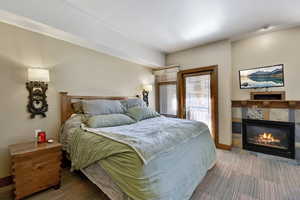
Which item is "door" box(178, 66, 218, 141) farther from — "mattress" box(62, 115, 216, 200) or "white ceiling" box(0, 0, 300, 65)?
"mattress" box(62, 115, 216, 200)

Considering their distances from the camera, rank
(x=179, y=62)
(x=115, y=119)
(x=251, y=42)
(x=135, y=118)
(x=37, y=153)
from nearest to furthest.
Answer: (x=37, y=153)
(x=115, y=119)
(x=135, y=118)
(x=251, y=42)
(x=179, y=62)

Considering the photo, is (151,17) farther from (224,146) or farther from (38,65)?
(224,146)

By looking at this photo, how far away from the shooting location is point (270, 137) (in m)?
2.85

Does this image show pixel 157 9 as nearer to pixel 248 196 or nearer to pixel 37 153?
pixel 37 153

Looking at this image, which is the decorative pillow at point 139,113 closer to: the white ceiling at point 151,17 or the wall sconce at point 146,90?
the wall sconce at point 146,90

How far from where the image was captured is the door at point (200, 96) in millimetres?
3406

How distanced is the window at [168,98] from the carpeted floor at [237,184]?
6.80 feet

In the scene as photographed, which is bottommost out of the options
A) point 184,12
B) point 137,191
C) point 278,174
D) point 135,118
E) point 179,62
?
point 278,174

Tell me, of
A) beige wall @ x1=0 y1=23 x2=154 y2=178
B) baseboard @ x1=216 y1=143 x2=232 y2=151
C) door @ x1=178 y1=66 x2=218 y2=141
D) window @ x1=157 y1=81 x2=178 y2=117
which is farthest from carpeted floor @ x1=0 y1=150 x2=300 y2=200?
window @ x1=157 y1=81 x2=178 y2=117

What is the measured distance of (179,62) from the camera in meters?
4.07

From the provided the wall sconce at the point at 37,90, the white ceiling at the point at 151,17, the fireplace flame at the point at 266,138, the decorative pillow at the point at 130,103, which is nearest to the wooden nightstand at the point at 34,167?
the wall sconce at the point at 37,90

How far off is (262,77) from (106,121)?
326cm

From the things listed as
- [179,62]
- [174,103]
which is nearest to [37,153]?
[174,103]

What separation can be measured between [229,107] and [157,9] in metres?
2.60
